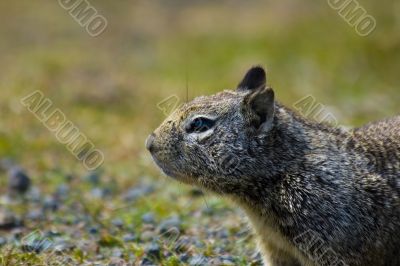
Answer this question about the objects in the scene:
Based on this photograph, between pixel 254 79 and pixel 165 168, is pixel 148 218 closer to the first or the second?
pixel 165 168

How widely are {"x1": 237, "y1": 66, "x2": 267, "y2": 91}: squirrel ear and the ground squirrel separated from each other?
0.10 meters

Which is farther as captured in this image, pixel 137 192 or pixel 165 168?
pixel 137 192

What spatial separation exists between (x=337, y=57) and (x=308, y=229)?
39.7 ft

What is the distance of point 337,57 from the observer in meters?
18.2

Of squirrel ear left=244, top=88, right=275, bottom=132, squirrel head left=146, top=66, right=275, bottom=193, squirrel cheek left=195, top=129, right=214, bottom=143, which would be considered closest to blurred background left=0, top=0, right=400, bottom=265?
squirrel head left=146, top=66, right=275, bottom=193

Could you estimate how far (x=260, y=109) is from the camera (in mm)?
7094

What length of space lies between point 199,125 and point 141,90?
349 inches

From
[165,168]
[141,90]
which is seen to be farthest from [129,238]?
[141,90]

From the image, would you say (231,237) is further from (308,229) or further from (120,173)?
(120,173)

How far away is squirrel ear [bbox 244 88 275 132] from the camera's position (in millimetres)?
7047

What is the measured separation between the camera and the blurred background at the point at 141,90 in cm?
845

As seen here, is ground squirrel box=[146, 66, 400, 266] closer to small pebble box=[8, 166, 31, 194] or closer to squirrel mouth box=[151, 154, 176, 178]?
squirrel mouth box=[151, 154, 176, 178]

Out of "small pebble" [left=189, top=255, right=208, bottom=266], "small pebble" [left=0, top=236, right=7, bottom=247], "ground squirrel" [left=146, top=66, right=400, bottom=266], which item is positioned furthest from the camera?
"small pebble" [left=0, top=236, right=7, bottom=247]

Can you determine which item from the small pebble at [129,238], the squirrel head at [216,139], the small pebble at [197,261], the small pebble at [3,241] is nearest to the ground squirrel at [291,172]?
the squirrel head at [216,139]
